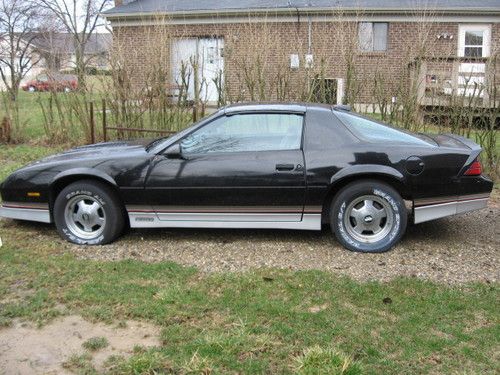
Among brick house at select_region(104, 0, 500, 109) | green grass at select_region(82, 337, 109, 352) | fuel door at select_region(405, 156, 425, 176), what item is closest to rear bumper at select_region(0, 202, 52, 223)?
green grass at select_region(82, 337, 109, 352)

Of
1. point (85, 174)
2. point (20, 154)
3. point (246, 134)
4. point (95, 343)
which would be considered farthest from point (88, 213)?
point (20, 154)

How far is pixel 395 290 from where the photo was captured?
4.34 metres

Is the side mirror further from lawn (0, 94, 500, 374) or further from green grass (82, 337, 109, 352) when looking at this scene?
green grass (82, 337, 109, 352)

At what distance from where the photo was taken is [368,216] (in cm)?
521

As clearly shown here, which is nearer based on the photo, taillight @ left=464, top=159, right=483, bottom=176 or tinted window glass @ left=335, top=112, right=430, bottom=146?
taillight @ left=464, top=159, right=483, bottom=176

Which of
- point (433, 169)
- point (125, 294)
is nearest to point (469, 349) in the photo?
point (433, 169)

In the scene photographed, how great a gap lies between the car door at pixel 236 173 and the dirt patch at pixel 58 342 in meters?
1.71

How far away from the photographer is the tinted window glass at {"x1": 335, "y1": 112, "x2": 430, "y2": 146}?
17.4 ft

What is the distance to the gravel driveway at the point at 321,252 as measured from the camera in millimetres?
4812

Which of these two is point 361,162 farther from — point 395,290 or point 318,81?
point 318,81

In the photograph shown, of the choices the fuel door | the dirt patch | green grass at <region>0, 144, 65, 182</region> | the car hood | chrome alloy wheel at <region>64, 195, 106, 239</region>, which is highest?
the car hood

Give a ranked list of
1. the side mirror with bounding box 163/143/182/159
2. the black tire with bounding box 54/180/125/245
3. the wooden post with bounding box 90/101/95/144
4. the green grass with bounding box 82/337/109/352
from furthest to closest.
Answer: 1. the wooden post with bounding box 90/101/95/144
2. the black tire with bounding box 54/180/125/245
3. the side mirror with bounding box 163/143/182/159
4. the green grass with bounding box 82/337/109/352

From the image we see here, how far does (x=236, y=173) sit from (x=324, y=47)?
19.4 feet

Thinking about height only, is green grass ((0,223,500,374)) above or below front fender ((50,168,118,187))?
below
